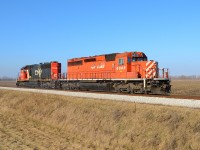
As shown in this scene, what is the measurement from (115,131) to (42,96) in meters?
14.8

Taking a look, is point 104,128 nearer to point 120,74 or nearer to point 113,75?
point 120,74

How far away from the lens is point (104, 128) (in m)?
16.7

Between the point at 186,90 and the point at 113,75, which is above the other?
the point at 113,75

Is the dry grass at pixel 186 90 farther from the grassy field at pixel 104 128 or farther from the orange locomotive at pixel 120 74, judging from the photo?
the grassy field at pixel 104 128

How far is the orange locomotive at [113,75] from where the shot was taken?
24266mm

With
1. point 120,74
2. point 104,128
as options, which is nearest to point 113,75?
point 120,74

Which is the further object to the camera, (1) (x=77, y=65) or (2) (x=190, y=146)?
(1) (x=77, y=65)

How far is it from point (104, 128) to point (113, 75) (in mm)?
12795

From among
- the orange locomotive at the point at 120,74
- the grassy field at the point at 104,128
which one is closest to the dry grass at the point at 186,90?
the orange locomotive at the point at 120,74

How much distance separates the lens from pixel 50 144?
15711 millimetres

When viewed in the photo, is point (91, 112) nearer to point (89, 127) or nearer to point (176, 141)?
point (89, 127)

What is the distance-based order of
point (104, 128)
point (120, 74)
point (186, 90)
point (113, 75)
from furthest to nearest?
point (186, 90) → point (113, 75) → point (120, 74) → point (104, 128)

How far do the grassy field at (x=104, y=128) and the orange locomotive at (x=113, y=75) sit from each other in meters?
5.41

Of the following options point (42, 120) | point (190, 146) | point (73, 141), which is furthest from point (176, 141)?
point (42, 120)
